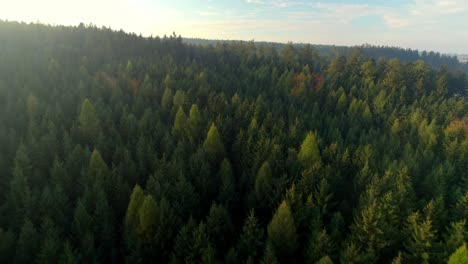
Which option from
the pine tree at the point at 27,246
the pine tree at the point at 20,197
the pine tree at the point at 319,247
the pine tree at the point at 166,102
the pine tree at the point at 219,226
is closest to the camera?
the pine tree at the point at 27,246

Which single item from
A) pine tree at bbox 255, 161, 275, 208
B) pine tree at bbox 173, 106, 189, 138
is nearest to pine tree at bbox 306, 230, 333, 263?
pine tree at bbox 255, 161, 275, 208

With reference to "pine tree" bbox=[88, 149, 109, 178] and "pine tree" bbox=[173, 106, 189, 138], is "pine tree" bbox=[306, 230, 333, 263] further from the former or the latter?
"pine tree" bbox=[173, 106, 189, 138]

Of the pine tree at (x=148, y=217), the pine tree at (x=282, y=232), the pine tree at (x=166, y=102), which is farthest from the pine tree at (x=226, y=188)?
the pine tree at (x=166, y=102)

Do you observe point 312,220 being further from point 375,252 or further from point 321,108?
point 321,108

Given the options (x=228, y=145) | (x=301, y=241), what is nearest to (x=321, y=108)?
(x=228, y=145)

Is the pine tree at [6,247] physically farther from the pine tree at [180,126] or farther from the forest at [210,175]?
the pine tree at [180,126]

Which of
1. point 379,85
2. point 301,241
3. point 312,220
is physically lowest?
point 301,241
